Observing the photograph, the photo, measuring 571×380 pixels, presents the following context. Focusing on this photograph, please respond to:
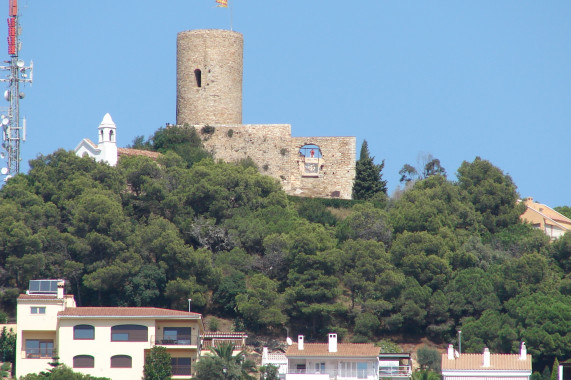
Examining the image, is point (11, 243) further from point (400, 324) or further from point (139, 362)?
point (400, 324)

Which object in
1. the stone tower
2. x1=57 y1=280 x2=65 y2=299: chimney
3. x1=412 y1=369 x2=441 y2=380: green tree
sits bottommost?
x1=412 y1=369 x2=441 y2=380: green tree

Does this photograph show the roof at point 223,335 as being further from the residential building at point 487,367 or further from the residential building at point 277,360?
the residential building at point 487,367

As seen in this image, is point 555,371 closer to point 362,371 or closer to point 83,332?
point 362,371

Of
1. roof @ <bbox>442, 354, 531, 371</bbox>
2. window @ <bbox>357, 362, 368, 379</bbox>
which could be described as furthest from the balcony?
roof @ <bbox>442, 354, 531, 371</bbox>

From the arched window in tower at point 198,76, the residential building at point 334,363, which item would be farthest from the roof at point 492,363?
the arched window in tower at point 198,76

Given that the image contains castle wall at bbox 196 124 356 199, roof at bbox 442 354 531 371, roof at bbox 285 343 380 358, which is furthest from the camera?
castle wall at bbox 196 124 356 199

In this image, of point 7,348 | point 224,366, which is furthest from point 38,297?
point 224,366

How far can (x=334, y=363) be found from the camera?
47.8 meters

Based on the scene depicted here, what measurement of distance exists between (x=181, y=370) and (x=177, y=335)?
133 cm

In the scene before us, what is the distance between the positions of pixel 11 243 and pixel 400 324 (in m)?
14.6

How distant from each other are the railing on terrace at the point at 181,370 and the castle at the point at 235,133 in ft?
67.6

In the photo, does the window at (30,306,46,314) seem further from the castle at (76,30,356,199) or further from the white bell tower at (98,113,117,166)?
the castle at (76,30,356,199)

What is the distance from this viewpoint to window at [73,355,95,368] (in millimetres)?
48281

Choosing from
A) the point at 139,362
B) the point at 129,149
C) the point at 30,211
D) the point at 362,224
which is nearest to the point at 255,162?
the point at 129,149
